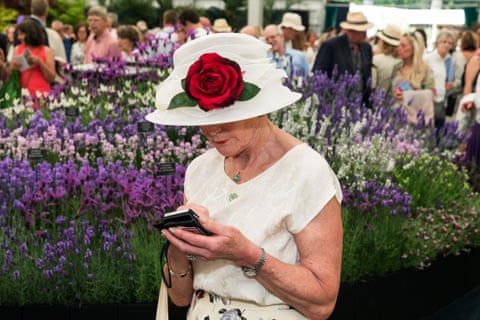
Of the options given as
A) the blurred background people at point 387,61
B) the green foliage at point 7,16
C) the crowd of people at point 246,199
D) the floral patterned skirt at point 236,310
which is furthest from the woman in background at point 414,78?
the green foliage at point 7,16

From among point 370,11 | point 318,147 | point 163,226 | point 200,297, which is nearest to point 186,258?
point 200,297

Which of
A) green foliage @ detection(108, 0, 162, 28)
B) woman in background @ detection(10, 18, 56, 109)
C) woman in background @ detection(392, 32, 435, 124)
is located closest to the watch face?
woman in background @ detection(392, 32, 435, 124)

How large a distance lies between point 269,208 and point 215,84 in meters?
0.33

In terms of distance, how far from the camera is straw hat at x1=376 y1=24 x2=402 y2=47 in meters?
8.75

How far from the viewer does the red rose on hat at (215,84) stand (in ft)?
6.72

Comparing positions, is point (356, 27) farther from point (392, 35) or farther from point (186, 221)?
point (186, 221)

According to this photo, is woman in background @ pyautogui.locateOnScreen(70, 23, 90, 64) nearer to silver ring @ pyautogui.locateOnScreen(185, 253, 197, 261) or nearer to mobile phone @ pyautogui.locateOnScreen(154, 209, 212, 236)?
silver ring @ pyautogui.locateOnScreen(185, 253, 197, 261)

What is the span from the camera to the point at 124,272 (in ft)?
12.8

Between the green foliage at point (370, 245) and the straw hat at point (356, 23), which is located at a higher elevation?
the straw hat at point (356, 23)

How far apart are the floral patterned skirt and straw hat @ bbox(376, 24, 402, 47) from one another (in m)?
6.81

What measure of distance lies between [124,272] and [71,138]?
160cm

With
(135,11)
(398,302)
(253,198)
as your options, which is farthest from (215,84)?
(135,11)

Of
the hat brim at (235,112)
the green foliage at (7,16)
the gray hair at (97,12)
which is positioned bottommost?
the green foliage at (7,16)

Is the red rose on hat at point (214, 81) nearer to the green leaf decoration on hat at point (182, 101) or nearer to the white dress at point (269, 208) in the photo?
the green leaf decoration on hat at point (182, 101)
